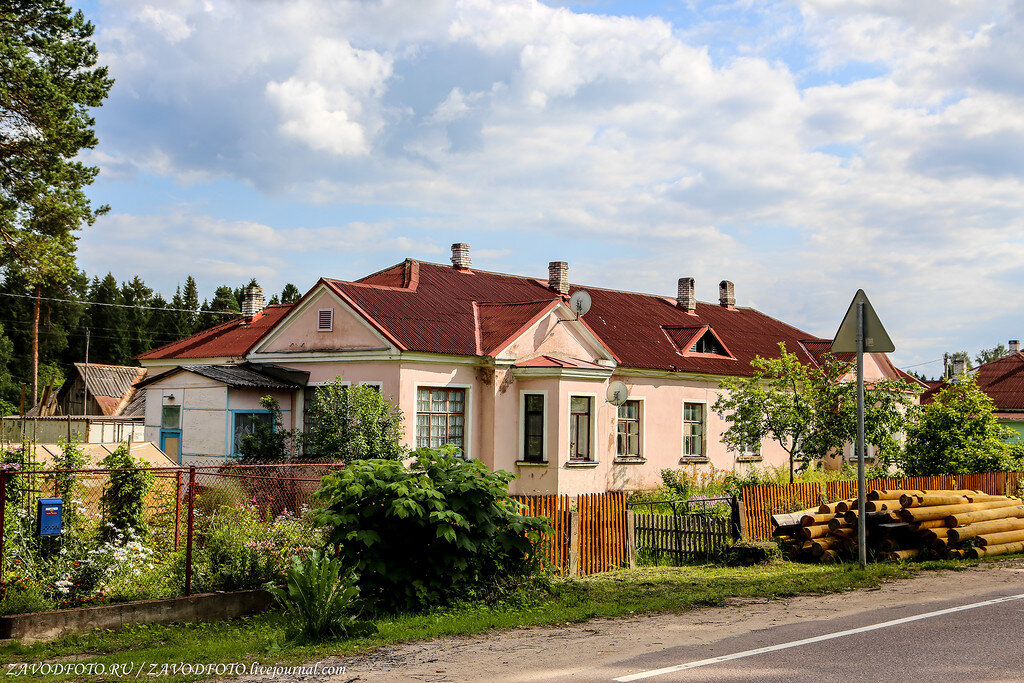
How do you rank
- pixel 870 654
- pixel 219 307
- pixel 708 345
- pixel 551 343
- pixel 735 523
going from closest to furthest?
pixel 870 654 → pixel 735 523 → pixel 551 343 → pixel 708 345 → pixel 219 307

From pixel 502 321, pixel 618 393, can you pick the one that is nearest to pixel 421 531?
pixel 502 321

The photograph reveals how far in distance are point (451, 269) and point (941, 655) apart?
22.0 m

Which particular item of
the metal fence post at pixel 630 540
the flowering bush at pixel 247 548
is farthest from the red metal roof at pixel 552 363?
the flowering bush at pixel 247 548

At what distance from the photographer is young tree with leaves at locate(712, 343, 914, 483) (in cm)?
1928

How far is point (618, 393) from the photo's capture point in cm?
2403

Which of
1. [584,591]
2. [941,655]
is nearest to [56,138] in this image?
[584,591]

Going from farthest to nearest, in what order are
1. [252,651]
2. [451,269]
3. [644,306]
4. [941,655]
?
[644,306], [451,269], [252,651], [941,655]

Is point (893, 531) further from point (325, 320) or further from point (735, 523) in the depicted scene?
point (325, 320)

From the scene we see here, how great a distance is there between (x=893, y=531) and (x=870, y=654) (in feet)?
19.7

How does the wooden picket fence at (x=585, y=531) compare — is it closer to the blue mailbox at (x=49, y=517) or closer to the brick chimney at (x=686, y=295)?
the blue mailbox at (x=49, y=517)

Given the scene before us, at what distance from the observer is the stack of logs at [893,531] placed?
1256 centimetres

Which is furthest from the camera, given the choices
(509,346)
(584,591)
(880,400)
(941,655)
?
(509,346)

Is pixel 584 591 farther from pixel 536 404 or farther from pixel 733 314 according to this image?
pixel 733 314

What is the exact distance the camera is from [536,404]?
22.7m
